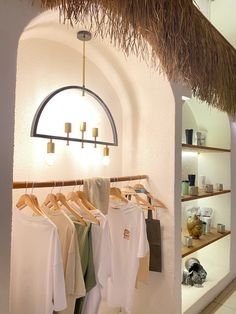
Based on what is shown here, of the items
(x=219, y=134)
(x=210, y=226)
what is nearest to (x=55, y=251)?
(x=210, y=226)

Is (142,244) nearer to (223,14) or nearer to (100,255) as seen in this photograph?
(100,255)

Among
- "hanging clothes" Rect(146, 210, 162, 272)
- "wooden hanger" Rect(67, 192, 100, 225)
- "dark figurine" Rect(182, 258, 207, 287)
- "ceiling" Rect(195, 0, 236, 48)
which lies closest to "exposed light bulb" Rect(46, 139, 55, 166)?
"wooden hanger" Rect(67, 192, 100, 225)

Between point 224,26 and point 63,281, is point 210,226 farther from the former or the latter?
point 224,26

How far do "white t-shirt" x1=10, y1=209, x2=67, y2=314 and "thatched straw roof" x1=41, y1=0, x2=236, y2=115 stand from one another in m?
0.90

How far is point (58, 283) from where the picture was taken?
1064 mm

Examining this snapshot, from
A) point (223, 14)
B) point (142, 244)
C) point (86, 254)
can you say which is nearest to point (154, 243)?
point (142, 244)

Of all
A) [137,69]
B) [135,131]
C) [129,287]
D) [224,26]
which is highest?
[224,26]

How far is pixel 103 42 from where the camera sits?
1.73 meters

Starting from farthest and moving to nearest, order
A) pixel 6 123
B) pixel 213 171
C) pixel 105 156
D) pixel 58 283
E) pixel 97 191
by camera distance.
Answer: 1. pixel 213 171
2. pixel 105 156
3. pixel 97 191
4. pixel 58 283
5. pixel 6 123

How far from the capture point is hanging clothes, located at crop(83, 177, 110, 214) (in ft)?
4.57

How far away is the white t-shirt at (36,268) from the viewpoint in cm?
107

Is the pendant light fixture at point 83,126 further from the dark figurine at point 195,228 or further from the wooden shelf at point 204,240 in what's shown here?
the dark figurine at point 195,228

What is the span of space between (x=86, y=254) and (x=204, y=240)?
62.6 inches

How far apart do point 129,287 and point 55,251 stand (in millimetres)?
777
